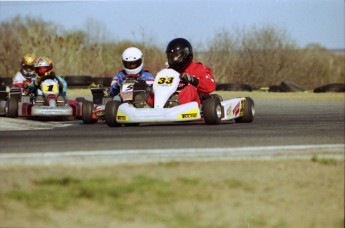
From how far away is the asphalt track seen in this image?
8203 millimetres

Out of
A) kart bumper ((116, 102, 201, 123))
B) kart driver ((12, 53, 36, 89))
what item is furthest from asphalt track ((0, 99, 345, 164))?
kart driver ((12, 53, 36, 89))

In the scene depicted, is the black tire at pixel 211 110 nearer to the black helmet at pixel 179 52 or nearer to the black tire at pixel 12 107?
the black helmet at pixel 179 52

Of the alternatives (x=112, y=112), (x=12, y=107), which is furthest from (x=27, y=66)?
(x=112, y=112)

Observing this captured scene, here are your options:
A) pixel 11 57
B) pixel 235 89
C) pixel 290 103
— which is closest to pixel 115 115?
pixel 290 103

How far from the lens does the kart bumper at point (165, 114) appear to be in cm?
1177

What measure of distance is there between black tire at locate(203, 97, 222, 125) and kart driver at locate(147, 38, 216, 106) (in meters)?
0.41

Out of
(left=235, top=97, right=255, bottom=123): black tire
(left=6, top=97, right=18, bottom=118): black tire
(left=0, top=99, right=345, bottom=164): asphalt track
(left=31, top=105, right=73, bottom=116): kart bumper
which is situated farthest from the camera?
(left=6, top=97, right=18, bottom=118): black tire

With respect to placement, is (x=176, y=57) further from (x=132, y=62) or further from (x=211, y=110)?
(x=132, y=62)

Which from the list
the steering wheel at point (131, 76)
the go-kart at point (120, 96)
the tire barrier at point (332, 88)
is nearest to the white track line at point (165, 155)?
the go-kart at point (120, 96)

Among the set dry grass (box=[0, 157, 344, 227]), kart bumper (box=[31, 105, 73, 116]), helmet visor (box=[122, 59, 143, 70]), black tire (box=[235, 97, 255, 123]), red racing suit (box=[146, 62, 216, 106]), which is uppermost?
helmet visor (box=[122, 59, 143, 70])

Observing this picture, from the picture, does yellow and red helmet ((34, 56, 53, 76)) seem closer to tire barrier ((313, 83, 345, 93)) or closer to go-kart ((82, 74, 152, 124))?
go-kart ((82, 74, 152, 124))

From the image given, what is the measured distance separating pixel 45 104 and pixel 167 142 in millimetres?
6851

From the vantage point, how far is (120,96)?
540 inches

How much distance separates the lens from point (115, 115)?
12.2 metres
